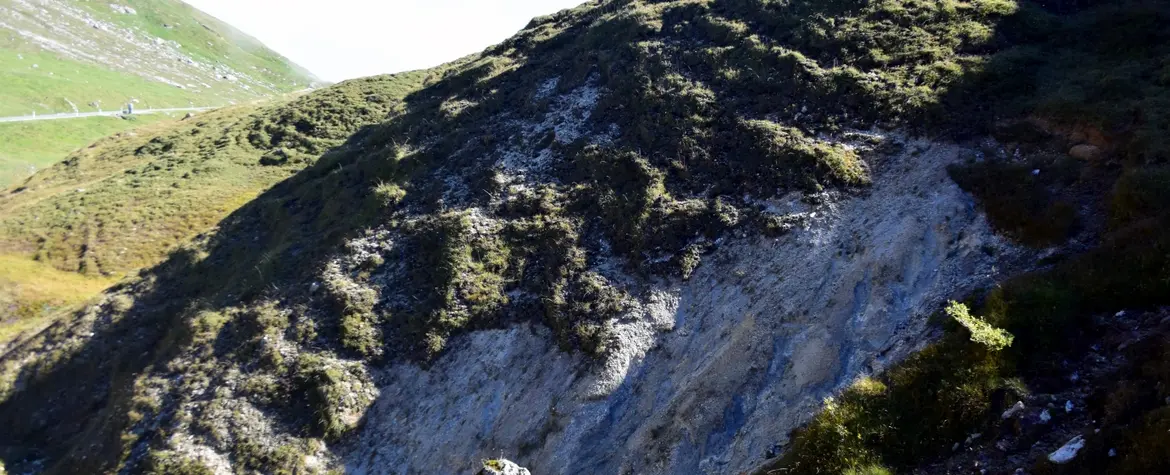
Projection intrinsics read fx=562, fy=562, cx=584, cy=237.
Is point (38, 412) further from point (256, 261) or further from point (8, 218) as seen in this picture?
point (8, 218)

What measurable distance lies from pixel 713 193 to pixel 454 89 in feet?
64.5

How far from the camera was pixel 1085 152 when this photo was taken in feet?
48.7

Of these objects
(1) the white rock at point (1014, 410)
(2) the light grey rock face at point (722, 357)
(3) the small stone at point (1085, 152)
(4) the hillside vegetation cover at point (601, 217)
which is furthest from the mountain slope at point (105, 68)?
(3) the small stone at point (1085, 152)

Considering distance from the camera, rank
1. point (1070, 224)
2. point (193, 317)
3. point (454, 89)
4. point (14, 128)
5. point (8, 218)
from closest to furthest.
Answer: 1. point (1070, 224)
2. point (193, 317)
3. point (454, 89)
4. point (8, 218)
5. point (14, 128)

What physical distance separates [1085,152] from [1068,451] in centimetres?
1055

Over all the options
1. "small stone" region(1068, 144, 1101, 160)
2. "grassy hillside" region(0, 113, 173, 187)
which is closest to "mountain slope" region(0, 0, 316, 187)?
"grassy hillside" region(0, 113, 173, 187)

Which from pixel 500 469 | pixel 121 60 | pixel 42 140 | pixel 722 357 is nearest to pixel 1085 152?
pixel 722 357

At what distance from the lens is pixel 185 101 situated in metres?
113

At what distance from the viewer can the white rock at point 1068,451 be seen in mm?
8086

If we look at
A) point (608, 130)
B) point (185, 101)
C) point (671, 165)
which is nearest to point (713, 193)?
point (671, 165)

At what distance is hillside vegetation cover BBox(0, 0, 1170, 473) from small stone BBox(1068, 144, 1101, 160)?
523 millimetres

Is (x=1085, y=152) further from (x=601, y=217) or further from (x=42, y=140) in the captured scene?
(x=42, y=140)

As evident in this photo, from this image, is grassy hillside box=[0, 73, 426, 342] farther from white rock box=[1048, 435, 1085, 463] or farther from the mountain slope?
white rock box=[1048, 435, 1085, 463]

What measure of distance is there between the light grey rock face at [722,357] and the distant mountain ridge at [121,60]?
3969 inches
